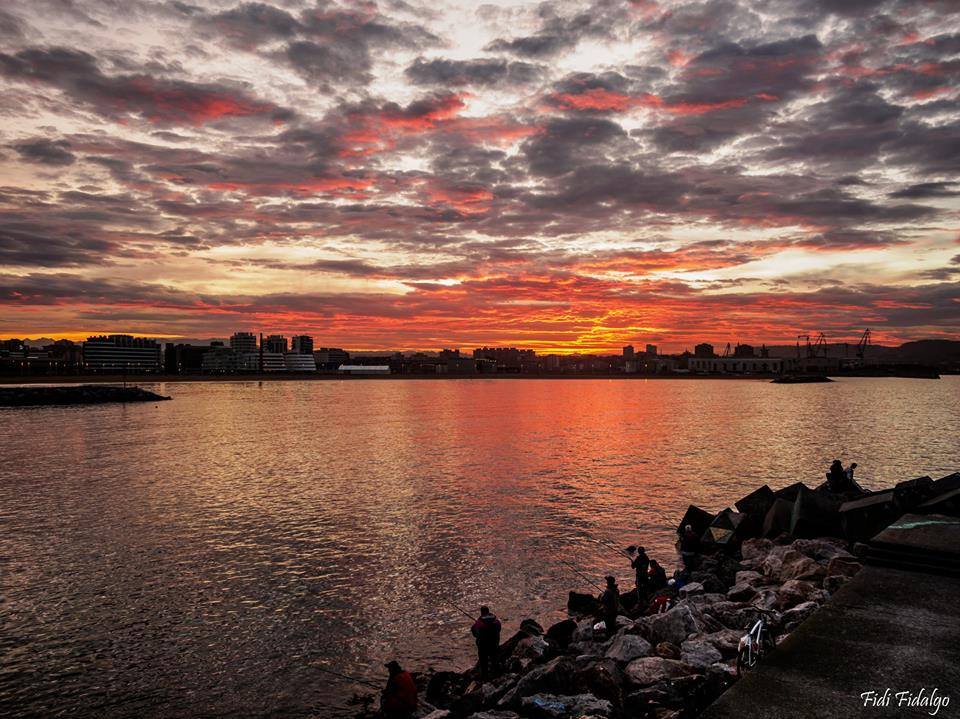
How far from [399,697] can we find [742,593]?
38.0ft

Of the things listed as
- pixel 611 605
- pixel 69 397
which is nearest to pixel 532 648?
pixel 611 605

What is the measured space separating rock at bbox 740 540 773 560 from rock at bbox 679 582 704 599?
18.0 feet

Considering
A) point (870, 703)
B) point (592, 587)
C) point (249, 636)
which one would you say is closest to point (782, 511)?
point (592, 587)

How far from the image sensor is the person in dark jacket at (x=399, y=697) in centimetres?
1400

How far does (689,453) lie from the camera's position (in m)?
64.8

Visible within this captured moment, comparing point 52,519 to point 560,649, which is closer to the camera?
point 560,649

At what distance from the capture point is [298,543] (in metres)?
29.9

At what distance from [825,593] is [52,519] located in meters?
38.0

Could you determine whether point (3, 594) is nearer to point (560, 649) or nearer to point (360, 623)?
point (360, 623)

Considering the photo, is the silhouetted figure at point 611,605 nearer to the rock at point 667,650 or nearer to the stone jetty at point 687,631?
the stone jetty at point 687,631

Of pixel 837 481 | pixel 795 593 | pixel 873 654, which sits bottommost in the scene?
pixel 837 481

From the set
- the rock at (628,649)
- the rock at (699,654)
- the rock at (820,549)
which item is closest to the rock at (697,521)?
the rock at (820,549)

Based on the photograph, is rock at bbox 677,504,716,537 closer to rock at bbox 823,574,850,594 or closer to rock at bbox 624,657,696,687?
rock at bbox 823,574,850,594

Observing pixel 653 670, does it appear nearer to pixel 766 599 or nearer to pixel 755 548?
pixel 766 599
